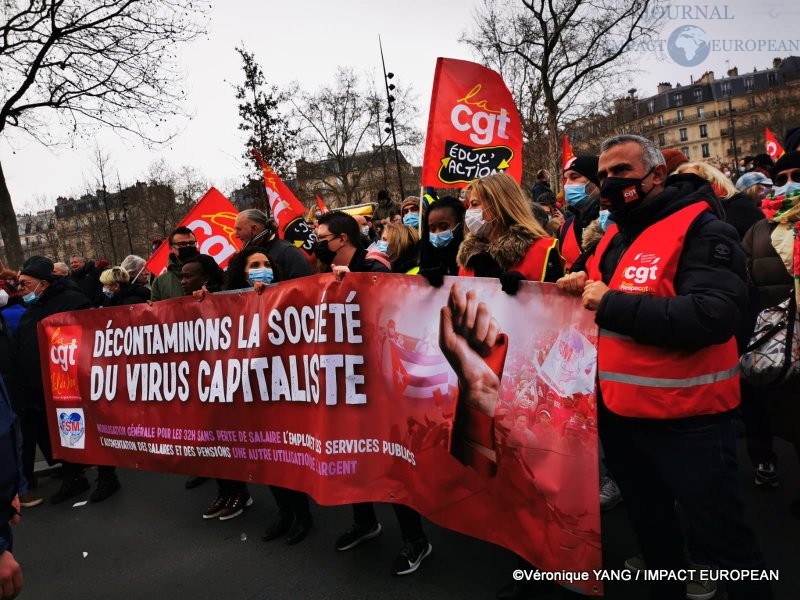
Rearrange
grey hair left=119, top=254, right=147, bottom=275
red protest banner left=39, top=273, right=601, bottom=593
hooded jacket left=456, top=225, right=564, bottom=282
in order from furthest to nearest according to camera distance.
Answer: grey hair left=119, top=254, right=147, bottom=275, hooded jacket left=456, top=225, right=564, bottom=282, red protest banner left=39, top=273, right=601, bottom=593

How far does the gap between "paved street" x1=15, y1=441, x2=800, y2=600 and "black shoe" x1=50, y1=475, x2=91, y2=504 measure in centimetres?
43

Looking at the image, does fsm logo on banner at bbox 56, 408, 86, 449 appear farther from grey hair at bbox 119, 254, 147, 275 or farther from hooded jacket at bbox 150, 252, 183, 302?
grey hair at bbox 119, 254, 147, 275

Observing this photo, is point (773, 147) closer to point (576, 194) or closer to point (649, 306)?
point (576, 194)

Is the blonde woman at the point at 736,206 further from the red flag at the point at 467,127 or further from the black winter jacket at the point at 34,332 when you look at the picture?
the black winter jacket at the point at 34,332

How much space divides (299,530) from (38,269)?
3565 mm

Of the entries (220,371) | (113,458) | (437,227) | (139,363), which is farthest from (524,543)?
(113,458)

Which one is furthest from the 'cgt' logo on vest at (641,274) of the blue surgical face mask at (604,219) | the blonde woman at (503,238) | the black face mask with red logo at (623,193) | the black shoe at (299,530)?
the black shoe at (299,530)

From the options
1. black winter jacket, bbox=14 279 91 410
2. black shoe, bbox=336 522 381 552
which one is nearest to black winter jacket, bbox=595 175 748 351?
black shoe, bbox=336 522 381 552

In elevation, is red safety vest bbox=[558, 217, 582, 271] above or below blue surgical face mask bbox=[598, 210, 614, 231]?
below

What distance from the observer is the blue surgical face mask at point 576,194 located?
3.70 m

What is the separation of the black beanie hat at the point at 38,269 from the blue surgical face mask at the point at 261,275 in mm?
2464

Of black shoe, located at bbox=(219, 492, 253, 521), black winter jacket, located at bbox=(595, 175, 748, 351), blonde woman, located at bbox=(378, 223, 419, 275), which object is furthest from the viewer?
blonde woman, located at bbox=(378, 223, 419, 275)

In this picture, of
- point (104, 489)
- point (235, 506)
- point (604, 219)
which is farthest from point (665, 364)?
point (104, 489)

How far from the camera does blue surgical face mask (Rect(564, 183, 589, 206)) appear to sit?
3701 millimetres
